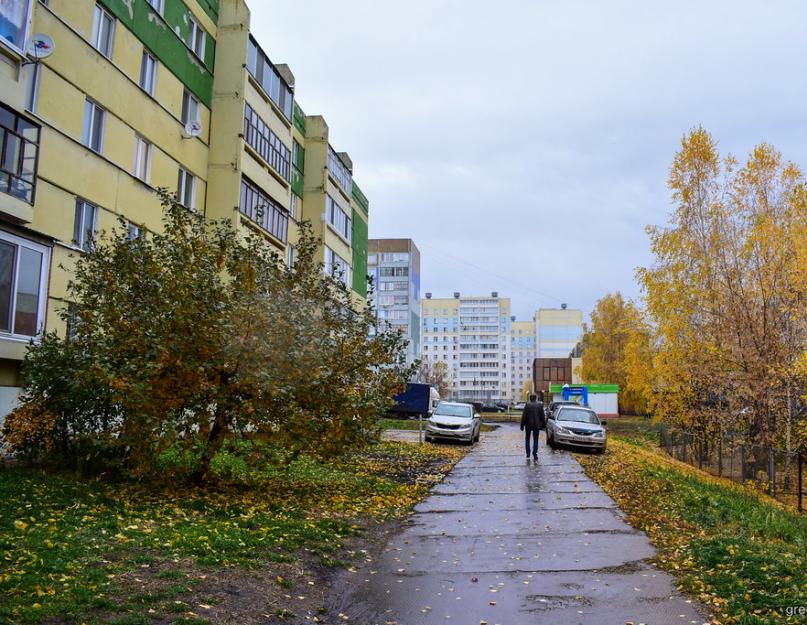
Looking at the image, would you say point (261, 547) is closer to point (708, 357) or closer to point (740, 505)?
point (740, 505)

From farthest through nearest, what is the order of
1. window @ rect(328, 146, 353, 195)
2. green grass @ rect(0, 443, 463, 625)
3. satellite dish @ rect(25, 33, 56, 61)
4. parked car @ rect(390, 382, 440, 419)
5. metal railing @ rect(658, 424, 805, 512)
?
parked car @ rect(390, 382, 440, 419) → window @ rect(328, 146, 353, 195) → metal railing @ rect(658, 424, 805, 512) → satellite dish @ rect(25, 33, 56, 61) → green grass @ rect(0, 443, 463, 625)

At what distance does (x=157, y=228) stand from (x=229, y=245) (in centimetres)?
1082

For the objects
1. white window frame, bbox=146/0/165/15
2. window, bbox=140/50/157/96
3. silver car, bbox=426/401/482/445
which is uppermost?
white window frame, bbox=146/0/165/15

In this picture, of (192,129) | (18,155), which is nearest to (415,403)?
(192,129)

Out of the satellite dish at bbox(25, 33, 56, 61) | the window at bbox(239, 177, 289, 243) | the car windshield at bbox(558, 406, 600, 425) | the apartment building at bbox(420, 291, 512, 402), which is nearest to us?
the satellite dish at bbox(25, 33, 56, 61)

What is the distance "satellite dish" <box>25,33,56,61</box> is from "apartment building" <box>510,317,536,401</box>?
18185 centimetres

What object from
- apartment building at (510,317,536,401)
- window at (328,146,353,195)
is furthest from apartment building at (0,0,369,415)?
apartment building at (510,317,536,401)

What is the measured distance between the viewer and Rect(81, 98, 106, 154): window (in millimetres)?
18344

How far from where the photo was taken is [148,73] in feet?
69.8

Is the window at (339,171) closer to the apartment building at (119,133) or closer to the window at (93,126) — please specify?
the apartment building at (119,133)

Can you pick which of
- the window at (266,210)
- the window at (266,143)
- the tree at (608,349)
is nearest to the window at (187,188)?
the window at (266,210)

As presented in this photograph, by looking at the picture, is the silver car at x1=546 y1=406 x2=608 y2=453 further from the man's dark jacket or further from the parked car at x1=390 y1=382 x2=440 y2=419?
the parked car at x1=390 y1=382 x2=440 y2=419

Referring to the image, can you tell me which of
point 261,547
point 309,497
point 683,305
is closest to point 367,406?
point 309,497

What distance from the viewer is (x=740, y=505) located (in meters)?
12.6
